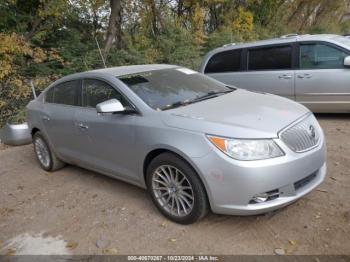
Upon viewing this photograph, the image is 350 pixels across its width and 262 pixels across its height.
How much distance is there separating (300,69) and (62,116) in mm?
4112

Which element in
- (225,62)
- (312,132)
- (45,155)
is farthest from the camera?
(225,62)

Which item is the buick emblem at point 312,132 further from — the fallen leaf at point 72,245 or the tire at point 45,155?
the tire at point 45,155

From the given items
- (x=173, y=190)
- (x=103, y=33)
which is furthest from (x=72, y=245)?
(x=103, y=33)

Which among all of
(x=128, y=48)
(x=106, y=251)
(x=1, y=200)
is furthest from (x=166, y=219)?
(x=128, y=48)

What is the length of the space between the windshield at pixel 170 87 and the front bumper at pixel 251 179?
959mm

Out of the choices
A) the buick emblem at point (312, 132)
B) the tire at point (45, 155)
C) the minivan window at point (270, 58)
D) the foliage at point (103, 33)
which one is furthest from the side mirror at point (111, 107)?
the foliage at point (103, 33)

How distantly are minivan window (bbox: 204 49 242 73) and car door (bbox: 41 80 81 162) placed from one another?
11.4ft

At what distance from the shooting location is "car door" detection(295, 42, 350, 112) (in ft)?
19.9

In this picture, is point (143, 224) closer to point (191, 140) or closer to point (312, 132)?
point (191, 140)

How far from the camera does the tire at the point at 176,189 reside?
327cm

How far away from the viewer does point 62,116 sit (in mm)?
4770

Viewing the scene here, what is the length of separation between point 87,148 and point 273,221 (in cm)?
231

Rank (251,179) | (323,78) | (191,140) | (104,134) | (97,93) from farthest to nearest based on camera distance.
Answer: (323,78) < (97,93) < (104,134) < (191,140) < (251,179)

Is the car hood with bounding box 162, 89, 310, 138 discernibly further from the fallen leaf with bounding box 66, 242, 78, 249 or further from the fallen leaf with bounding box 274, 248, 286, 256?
the fallen leaf with bounding box 66, 242, 78, 249
